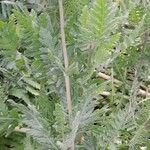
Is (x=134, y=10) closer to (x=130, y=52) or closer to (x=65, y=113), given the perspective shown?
(x=130, y=52)

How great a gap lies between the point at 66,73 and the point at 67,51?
5 cm

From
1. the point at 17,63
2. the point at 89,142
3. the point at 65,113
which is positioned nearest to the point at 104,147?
the point at 89,142

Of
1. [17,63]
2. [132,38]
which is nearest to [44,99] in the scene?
[17,63]

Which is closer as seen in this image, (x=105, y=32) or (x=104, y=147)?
(x=105, y=32)

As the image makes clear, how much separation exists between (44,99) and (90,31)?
22cm

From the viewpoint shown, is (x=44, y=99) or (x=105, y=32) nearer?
(x=105, y=32)

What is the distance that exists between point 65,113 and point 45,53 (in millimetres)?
114

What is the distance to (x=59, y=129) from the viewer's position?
791 millimetres

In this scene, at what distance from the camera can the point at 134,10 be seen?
2.86 ft

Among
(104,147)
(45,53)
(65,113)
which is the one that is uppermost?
(45,53)

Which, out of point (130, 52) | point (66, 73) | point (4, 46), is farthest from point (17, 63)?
point (130, 52)

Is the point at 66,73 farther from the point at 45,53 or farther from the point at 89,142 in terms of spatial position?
the point at 89,142

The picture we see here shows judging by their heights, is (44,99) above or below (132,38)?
below

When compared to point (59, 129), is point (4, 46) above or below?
above
